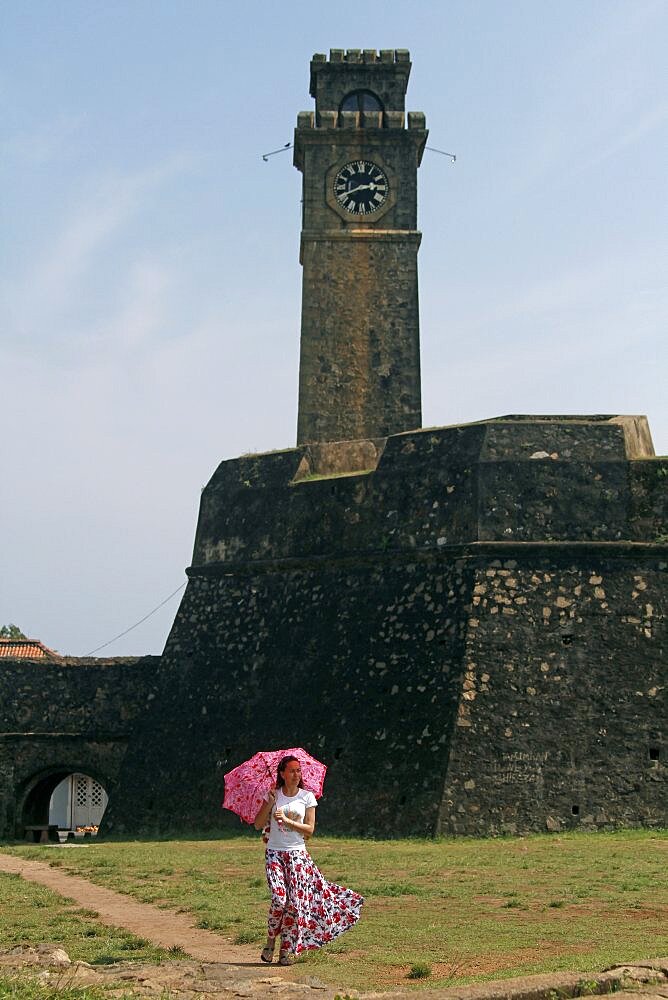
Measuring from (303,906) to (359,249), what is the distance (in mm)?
21463

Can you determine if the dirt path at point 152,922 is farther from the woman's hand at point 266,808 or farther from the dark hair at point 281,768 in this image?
the dark hair at point 281,768

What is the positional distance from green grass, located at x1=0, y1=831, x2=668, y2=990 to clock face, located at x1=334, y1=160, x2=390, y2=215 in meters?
16.1

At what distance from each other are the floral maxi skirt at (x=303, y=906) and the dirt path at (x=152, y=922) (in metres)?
0.28

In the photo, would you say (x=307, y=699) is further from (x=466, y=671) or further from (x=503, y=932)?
(x=503, y=932)

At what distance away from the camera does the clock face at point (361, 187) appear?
28.7 m

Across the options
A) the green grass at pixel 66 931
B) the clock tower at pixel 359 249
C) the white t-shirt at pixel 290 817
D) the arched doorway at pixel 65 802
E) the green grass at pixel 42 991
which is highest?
the clock tower at pixel 359 249

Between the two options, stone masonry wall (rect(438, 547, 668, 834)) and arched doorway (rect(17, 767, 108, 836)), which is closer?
stone masonry wall (rect(438, 547, 668, 834))

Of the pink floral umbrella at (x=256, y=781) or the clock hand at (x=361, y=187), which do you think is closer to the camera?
the pink floral umbrella at (x=256, y=781)

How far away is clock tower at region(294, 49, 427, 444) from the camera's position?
27516 millimetres

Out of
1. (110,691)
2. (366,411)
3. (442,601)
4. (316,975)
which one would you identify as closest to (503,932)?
(316,975)

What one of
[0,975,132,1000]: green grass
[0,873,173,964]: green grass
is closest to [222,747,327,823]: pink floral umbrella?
[0,873,173,964]: green grass

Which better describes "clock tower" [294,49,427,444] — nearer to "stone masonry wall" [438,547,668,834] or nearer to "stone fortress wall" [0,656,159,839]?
"stone fortress wall" [0,656,159,839]

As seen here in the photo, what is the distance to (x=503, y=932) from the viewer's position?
353 inches

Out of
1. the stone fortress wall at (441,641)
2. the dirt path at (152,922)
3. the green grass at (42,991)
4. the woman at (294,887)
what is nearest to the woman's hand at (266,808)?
the woman at (294,887)
